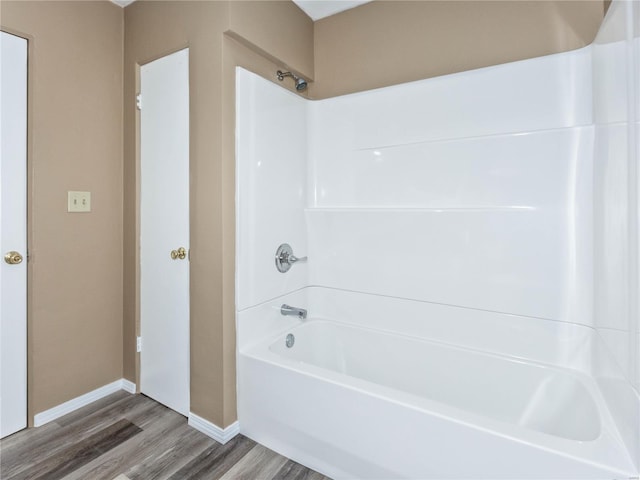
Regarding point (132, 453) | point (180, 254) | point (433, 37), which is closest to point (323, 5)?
point (433, 37)

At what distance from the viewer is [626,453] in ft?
3.49

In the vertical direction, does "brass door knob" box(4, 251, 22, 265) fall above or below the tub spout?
above

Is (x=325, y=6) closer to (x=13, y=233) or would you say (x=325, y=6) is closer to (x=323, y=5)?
(x=323, y=5)

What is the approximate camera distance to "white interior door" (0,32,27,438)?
174 centimetres

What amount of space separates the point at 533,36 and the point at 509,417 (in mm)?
1860

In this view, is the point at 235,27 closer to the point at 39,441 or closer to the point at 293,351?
the point at 293,351

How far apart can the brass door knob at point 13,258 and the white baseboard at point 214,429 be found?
1198 mm

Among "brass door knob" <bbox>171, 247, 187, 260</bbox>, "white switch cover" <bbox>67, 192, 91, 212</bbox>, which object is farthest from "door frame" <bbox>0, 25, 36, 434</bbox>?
"brass door knob" <bbox>171, 247, 187, 260</bbox>

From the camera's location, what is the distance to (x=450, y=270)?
190 cm

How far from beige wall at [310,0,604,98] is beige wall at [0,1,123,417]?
1.34 meters

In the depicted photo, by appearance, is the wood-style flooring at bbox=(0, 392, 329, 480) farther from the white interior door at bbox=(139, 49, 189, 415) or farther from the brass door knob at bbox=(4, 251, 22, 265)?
the brass door knob at bbox=(4, 251, 22, 265)

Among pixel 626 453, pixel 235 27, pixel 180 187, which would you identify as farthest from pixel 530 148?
pixel 180 187

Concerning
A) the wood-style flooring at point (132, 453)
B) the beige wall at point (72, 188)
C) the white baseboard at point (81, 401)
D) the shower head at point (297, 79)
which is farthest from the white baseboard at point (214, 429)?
the shower head at point (297, 79)

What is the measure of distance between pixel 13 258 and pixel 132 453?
1.13 metres
